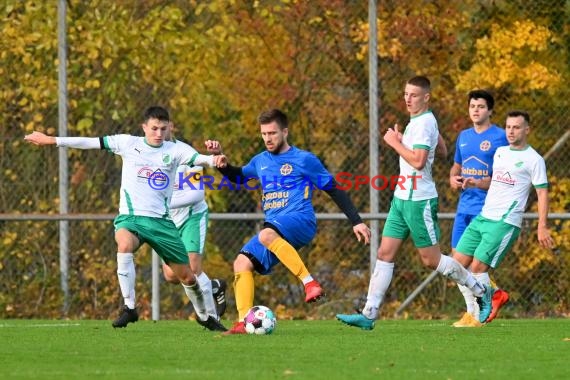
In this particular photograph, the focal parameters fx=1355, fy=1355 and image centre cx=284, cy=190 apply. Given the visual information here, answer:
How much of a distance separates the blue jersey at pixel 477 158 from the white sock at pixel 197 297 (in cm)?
250

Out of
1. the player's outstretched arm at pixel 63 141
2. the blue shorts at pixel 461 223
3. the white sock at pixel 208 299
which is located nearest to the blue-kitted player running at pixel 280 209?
the white sock at pixel 208 299

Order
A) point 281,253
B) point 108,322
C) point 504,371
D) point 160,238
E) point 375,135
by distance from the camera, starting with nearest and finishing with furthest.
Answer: point 504,371
point 281,253
point 160,238
point 108,322
point 375,135

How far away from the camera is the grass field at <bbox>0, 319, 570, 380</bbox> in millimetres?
7195

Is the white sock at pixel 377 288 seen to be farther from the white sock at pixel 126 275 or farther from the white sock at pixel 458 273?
the white sock at pixel 126 275

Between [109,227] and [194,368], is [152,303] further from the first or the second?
[194,368]

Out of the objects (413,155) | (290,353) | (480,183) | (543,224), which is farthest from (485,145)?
(290,353)

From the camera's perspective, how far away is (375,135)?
13938mm

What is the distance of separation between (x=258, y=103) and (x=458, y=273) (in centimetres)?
420

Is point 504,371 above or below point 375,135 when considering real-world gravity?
below

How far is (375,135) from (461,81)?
105 centimetres

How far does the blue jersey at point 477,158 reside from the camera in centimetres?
1158

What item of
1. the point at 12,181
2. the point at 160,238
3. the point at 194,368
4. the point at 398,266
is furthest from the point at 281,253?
the point at 12,181

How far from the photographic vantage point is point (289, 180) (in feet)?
32.9

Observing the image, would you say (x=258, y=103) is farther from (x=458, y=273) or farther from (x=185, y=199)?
(x=458, y=273)
